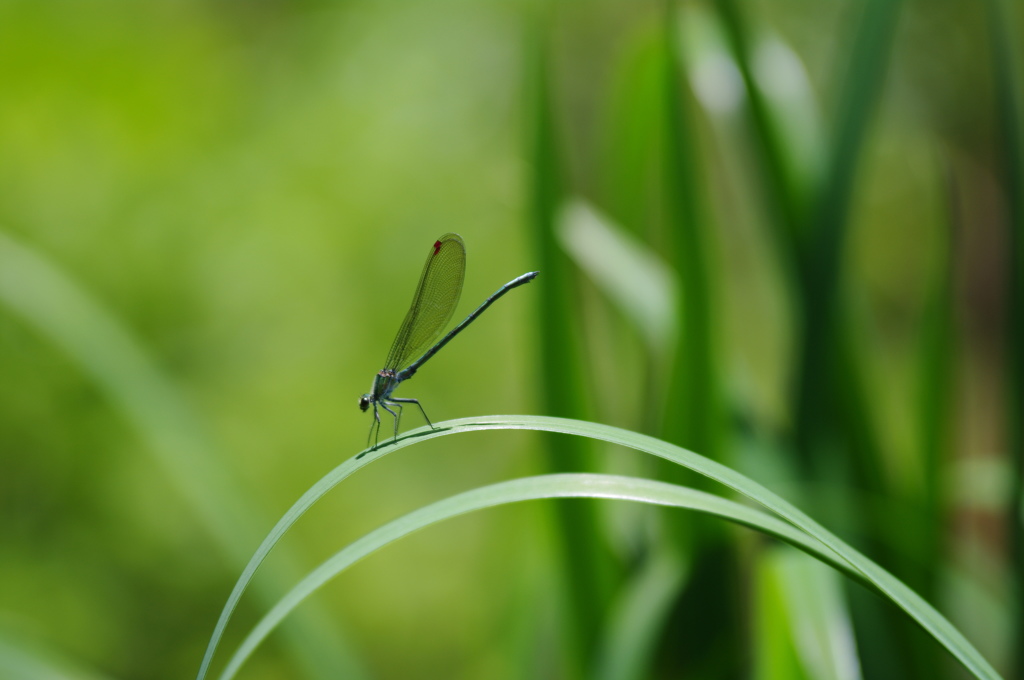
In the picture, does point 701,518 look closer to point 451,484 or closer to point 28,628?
point 451,484

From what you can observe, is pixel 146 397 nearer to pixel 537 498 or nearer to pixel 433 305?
pixel 433 305

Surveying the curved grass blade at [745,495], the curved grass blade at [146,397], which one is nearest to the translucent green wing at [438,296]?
the curved grass blade at [146,397]

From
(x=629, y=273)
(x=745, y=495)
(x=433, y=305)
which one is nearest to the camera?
(x=745, y=495)

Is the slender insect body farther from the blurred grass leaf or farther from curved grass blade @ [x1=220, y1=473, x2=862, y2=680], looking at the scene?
curved grass blade @ [x1=220, y1=473, x2=862, y2=680]

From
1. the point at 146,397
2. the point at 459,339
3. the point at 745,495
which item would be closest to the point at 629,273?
the point at 745,495

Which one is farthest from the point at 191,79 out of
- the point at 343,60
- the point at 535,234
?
the point at 535,234

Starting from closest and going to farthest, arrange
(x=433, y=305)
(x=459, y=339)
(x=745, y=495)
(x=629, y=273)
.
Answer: (x=745, y=495) → (x=433, y=305) → (x=629, y=273) → (x=459, y=339)

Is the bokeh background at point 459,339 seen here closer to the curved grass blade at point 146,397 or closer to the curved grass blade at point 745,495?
the curved grass blade at point 146,397

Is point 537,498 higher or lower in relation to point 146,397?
lower

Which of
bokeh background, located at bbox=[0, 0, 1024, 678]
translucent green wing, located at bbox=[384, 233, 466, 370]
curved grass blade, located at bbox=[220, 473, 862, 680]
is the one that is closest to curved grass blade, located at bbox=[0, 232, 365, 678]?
bokeh background, located at bbox=[0, 0, 1024, 678]
